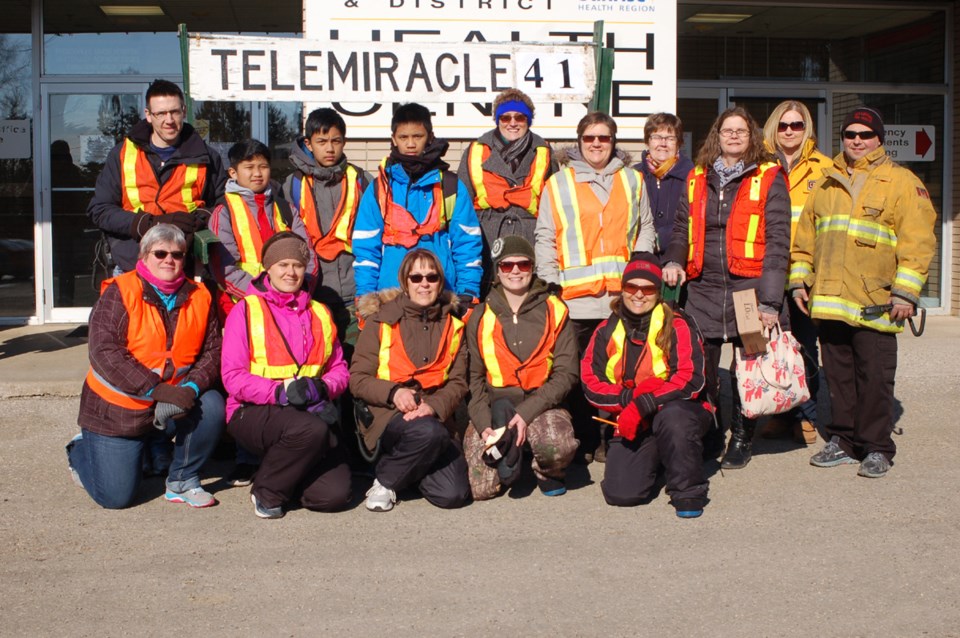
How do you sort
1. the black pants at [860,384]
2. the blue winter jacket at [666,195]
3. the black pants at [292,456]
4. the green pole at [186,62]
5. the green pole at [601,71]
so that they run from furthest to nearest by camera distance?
the green pole at [601,71] < the green pole at [186,62] < the blue winter jacket at [666,195] < the black pants at [860,384] < the black pants at [292,456]

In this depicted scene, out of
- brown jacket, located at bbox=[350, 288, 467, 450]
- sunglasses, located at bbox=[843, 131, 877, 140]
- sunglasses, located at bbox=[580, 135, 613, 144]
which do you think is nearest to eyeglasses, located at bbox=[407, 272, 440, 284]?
brown jacket, located at bbox=[350, 288, 467, 450]

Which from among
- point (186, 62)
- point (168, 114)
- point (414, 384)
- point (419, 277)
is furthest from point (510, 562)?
point (186, 62)

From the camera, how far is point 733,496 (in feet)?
16.9

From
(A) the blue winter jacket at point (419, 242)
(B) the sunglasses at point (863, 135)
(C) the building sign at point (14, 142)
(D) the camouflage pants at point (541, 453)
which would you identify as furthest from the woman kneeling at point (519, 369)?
(C) the building sign at point (14, 142)

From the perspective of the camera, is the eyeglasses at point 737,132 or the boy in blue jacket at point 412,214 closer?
the eyeglasses at point 737,132

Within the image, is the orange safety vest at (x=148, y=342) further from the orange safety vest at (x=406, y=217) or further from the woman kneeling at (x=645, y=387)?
the woman kneeling at (x=645, y=387)

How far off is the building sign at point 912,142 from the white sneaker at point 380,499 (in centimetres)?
796

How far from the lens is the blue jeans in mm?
4930

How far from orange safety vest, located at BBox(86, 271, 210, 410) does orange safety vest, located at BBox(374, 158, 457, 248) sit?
1145mm

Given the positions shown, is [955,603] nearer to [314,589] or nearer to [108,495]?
[314,589]

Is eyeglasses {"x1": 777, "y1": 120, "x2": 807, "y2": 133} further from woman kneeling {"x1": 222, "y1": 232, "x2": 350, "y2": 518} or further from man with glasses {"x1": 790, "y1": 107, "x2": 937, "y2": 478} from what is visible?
woman kneeling {"x1": 222, "y1": 232, "x2": 350, "y2": 518}

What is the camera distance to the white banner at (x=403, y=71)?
6.28m

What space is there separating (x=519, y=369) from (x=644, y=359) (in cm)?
64

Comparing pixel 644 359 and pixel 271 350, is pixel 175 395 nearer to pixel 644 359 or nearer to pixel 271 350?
pixel 271 350
